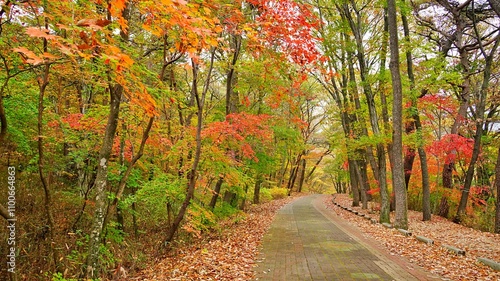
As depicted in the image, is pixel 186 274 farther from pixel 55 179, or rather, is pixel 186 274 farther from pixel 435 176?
pixel 435 176

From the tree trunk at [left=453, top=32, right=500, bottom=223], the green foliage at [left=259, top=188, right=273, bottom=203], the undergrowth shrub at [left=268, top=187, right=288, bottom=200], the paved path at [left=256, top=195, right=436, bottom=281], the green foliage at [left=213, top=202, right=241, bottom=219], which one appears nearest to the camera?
the paved path at [left=256, top=195, right=436, bottom=281]

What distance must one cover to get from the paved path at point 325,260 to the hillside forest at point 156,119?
236 centimetres

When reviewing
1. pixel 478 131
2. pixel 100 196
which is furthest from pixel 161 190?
pixel 478 131

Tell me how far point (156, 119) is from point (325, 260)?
20.8 feet

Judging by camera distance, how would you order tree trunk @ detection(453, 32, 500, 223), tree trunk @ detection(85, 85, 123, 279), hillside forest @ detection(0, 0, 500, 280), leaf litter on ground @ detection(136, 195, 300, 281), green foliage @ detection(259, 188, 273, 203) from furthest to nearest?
green foliage @ detection(259, 188, 273, 203) → tree trunk @ detection(453, 32, 500, 223) → leaf litter on ground @ detection(136, 195, 300, 281) → tree trunk @ detection(85, 85, 123, 279) → hillside forest @ detection(0, 0, 500, 280)

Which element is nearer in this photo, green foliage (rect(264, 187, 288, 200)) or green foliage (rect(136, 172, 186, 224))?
green foliage (rect(136, 172, 186, 224))

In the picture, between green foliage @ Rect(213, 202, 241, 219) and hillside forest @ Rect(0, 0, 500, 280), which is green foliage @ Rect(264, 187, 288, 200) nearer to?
hillside forest @ Rect(0, 0, 500, 280)

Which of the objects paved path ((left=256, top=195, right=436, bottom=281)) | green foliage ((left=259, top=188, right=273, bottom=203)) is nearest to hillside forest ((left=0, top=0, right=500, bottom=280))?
paved path ((left=256, top=195, right=436, bottom=281))

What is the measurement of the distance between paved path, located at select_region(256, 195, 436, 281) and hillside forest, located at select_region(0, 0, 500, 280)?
2.36 m

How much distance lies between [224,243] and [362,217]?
9.17 m

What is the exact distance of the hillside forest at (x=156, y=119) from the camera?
4633 millimetres

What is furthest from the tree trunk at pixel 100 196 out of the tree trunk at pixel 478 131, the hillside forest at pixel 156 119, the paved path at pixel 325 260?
the tree trunk at pixel 478 131

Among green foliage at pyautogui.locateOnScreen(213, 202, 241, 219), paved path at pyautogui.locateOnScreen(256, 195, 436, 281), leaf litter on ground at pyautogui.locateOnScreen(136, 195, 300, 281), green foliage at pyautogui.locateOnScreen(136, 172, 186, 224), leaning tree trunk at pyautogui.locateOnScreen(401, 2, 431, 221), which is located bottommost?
leaf litter on ground at pyautogui.locateOnScreen(136, 195, 300, 281)

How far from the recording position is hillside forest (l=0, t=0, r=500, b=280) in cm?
463
